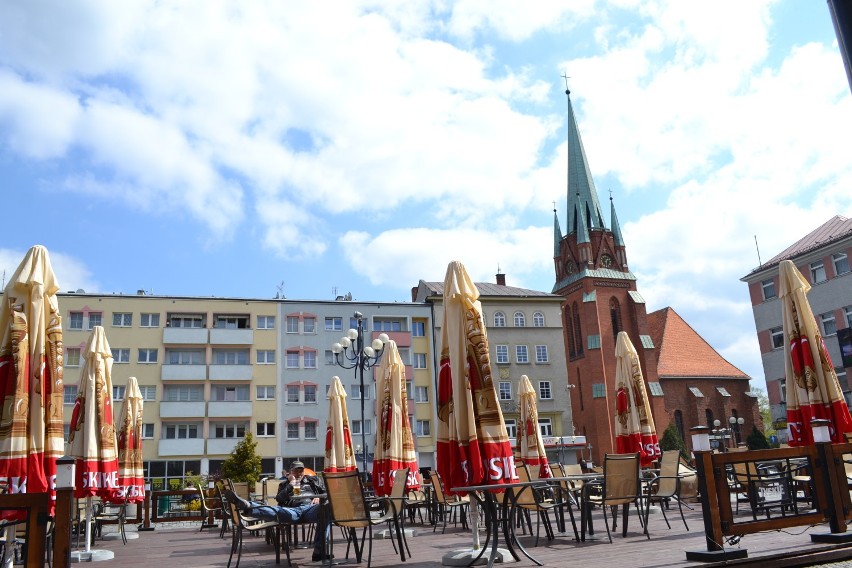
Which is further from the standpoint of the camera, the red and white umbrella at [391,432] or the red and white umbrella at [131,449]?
the red and white umbrella at [131,449]

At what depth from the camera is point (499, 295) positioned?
59.2 m

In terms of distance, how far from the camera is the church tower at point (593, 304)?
63.6m

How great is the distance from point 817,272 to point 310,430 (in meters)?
34.8

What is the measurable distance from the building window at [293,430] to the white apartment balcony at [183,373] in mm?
6816

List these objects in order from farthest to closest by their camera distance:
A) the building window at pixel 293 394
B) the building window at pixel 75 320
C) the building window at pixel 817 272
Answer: the building window at pixel 293 394 < the building window at pixel 75 320 < the building window at pixel 817 272

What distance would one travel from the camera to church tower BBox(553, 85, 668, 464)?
209 feet

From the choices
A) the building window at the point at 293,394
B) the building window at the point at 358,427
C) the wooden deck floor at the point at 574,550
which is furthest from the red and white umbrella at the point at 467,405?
the building window at the point at 293,394

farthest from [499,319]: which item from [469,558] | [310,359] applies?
[469,558]

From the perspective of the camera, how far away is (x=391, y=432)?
13469 millimetres

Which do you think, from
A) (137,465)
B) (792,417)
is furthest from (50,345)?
(792,417)

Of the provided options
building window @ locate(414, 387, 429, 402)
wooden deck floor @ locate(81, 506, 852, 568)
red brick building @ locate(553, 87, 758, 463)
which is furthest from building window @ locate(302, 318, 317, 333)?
wooden deck floor @ locate(81, 506, 852, 568)

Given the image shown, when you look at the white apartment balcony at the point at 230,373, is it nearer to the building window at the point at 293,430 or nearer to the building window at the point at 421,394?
the building window at the point at 293,430

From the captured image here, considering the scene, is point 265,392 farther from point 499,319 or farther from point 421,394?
point 499,319

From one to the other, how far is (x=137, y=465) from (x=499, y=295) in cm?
4518
